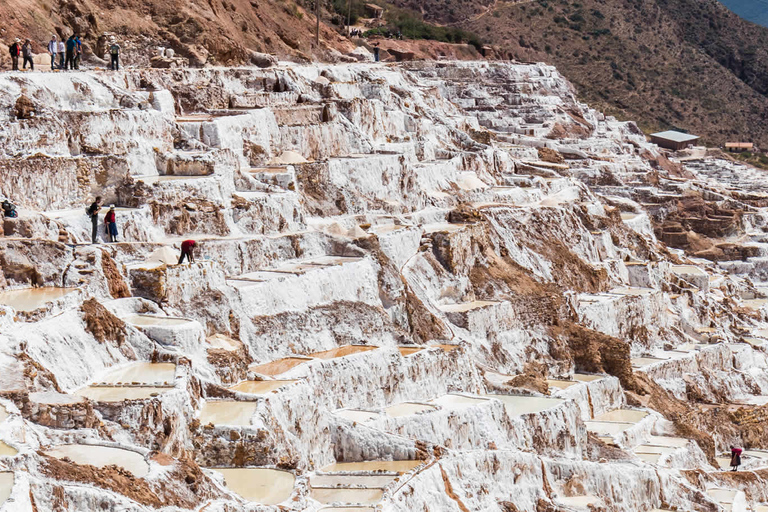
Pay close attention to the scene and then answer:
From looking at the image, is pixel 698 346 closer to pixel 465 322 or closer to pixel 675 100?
pixel 465 322

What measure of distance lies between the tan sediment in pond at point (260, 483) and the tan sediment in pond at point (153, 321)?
400 centimetres

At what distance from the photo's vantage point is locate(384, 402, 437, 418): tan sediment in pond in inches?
1150

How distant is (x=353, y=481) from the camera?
83.4 feet

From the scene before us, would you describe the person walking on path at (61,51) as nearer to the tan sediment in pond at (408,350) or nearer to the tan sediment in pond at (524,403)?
the tan sediment in pond at (408,350)

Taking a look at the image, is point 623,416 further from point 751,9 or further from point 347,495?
point 751,9

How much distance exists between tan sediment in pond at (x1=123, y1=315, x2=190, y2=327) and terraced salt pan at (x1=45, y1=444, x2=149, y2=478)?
5.52 meters

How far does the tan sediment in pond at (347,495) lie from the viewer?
954 inches

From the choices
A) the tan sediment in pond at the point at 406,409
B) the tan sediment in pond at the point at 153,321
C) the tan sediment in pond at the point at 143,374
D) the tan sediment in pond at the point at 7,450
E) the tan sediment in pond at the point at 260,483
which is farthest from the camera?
the tan sediment in pond at the point at 406,409

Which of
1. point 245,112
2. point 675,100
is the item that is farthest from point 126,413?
point 675,100

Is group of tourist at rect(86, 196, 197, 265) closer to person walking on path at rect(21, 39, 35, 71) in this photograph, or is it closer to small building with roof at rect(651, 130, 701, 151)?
person walking on path at rect(21, 39, 35, 71)

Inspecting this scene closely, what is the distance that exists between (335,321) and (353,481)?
7454 millimetres

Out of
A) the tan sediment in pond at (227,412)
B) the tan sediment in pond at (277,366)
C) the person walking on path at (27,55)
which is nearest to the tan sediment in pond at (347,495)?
the tan sediment in pond at (227,412)

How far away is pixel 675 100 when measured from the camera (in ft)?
362

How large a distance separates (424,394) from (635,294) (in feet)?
48.9
